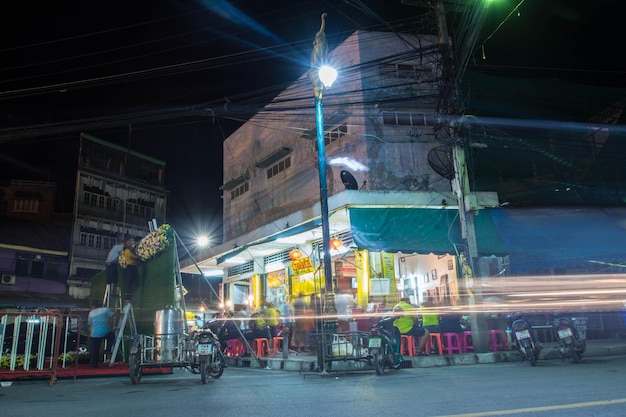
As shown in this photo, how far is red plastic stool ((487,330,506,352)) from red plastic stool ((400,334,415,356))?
2.23 metres

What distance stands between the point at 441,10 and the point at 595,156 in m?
7.21

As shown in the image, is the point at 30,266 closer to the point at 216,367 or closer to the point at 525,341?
the point at 216,367

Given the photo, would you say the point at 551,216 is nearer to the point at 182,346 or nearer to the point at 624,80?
the point at 624,80

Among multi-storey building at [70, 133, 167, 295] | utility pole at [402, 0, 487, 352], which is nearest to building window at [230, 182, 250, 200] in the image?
utility pole at [402, 0, 487, 352]

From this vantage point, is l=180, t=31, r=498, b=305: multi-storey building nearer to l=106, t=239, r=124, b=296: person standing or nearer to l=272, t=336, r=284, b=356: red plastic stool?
l=272, t=336, r=284, b=356: red plastic stool

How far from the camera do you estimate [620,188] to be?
49.5ft

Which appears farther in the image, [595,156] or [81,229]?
[81,229]

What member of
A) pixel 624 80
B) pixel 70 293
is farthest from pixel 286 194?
pixel 70 293

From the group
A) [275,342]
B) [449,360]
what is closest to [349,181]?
[275,342]

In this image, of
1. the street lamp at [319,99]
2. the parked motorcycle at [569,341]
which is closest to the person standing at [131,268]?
the street lamp at [319,99]

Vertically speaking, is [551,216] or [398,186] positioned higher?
[398,186]

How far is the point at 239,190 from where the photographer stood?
23969 millimetres

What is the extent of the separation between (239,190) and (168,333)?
14708 mm

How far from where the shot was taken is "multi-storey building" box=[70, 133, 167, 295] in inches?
1519
